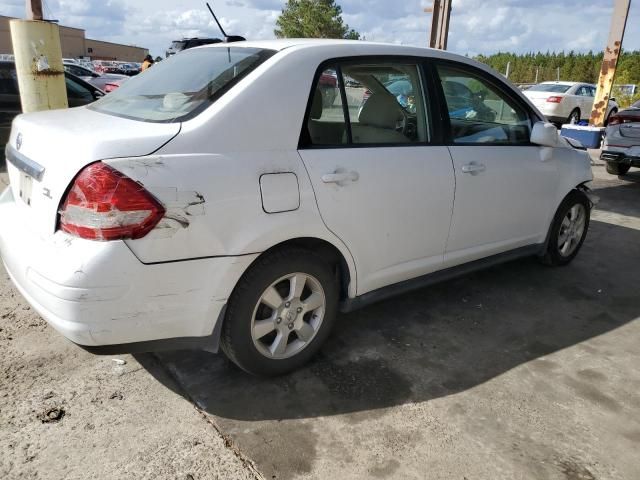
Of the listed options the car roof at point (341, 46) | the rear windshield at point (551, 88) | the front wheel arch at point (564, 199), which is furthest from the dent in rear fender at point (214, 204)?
the rear windshield at point (551, 88)

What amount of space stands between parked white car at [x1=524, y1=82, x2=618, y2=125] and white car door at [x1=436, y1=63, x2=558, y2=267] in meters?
13.2

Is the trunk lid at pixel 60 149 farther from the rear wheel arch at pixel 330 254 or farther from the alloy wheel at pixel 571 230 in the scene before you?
the alloy wheel at pixel 571 230

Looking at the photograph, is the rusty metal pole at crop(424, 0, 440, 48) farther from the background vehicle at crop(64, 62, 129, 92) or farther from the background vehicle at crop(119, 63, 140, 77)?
the background vehicle at crop(119, 63, 140, 77)

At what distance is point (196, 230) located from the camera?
2.22 meters

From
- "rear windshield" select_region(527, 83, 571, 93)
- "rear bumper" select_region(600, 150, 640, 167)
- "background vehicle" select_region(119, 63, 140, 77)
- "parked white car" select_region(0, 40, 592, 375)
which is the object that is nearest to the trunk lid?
"parked white car" select_region(0, 40, 592, 375)

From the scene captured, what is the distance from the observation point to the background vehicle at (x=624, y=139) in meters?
7.87

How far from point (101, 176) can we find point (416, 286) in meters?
1.99

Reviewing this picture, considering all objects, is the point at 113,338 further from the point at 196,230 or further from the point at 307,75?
the point at 307,75

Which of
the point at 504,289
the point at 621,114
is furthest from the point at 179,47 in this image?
the point at 504,289

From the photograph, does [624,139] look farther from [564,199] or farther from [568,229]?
[564,199]

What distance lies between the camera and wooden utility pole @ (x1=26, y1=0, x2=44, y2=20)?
18.7ft

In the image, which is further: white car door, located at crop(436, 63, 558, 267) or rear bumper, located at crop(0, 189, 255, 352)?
white car door, located at crop(436, 63, 558, 267)

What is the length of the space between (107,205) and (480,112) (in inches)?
106

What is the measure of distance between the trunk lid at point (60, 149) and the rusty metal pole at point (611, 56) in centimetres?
1021
